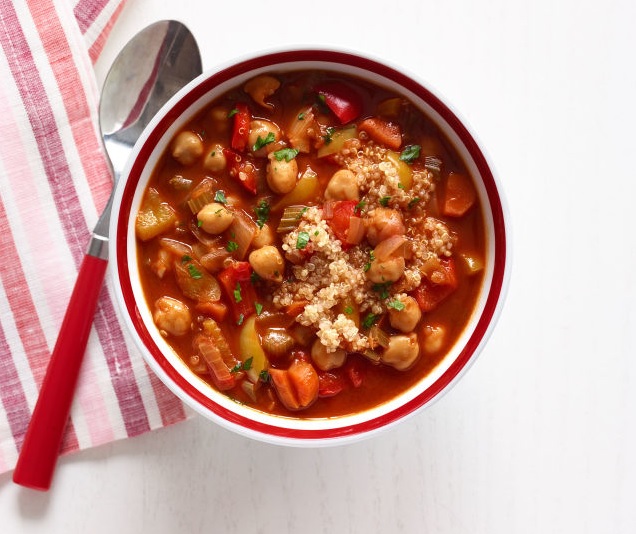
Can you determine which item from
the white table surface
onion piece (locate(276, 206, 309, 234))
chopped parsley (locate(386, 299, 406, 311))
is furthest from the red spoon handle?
chopped parsley (locate(386, 299, 406, 311))

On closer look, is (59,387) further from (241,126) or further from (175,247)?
(241,126)

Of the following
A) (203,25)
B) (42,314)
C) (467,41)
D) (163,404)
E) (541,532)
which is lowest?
(541,532)

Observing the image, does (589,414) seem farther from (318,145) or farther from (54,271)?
(54,271)

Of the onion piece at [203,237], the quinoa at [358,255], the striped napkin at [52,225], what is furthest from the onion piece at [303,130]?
the striped napkin at [52,225]

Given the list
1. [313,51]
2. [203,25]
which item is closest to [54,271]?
[203,25]

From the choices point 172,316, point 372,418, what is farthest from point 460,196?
point 172,316

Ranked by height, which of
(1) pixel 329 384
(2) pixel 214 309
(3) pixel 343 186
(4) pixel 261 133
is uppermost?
(4) pixel 261 133

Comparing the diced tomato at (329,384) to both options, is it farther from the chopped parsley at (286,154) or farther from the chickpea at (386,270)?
the chopped parsley at (286,154)
